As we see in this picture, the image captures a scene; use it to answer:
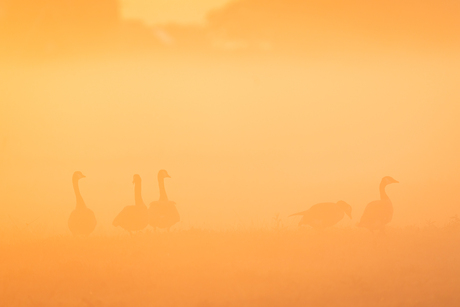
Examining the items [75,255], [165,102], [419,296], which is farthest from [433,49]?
[75,255]

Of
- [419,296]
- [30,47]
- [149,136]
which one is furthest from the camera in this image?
[149,136]

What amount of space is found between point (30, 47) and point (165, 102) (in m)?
1.08

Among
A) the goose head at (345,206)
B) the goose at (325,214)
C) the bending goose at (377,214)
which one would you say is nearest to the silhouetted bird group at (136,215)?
the goose at (325,214)

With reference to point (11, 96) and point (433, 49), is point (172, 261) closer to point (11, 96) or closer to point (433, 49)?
point (11, 96)

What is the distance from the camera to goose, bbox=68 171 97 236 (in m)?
2.68

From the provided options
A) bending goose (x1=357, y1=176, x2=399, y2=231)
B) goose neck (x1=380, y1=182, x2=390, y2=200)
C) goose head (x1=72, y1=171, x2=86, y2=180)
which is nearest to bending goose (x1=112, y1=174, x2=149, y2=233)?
goose head (x1=72, y1=171, x2=86, y2=180)

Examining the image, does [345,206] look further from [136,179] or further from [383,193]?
[136,179]

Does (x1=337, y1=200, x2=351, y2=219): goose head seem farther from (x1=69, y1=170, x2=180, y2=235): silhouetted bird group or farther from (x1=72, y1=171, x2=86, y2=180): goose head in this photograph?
(x1=72, y1=171, x2=86, y2=180): goose head

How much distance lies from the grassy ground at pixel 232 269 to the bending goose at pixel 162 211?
10 cm

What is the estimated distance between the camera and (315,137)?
124 inches

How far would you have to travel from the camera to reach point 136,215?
2727mm

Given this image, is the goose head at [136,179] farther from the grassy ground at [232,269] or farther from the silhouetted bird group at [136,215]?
the grassy ground at [232,269]

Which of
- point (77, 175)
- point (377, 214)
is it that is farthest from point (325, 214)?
point (77, 175)

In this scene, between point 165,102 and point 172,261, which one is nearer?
point 172,261
